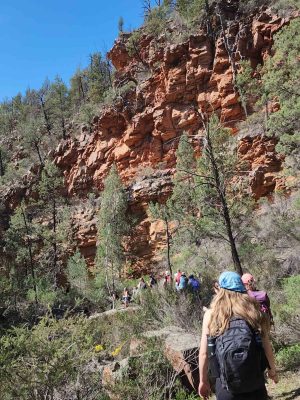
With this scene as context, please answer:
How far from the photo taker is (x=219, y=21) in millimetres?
33031

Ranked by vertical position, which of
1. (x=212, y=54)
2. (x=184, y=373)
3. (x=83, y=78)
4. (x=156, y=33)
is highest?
(x=83, y=78)

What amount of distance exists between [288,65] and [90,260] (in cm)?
2437

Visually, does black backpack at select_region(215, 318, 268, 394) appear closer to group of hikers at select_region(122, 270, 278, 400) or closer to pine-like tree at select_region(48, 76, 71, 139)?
group of hikers at select_region(122, 270, 278, 400)

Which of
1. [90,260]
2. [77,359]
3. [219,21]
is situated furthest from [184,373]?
[219,21]

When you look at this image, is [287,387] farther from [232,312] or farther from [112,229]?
[112,229]

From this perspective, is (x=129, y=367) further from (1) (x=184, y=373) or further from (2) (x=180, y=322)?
(2) (x=180, y=322)

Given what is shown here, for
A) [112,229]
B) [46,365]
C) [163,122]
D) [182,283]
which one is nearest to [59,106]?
[163,122]

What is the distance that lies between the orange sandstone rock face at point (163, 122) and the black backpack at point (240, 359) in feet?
80.3

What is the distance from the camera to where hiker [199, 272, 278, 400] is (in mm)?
2359

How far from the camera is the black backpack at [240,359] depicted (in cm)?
235

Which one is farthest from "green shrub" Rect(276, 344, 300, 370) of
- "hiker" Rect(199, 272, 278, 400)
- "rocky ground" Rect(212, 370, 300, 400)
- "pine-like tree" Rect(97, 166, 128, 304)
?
"pine-like tree" Rect(97, 166, 128, 304)

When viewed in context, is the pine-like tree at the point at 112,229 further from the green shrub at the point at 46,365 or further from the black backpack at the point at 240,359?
the black backpack at the point at 240,359

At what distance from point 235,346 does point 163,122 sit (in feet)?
105

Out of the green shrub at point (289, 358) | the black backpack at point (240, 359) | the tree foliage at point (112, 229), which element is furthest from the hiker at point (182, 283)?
the tree foliage at point (112, 229)
